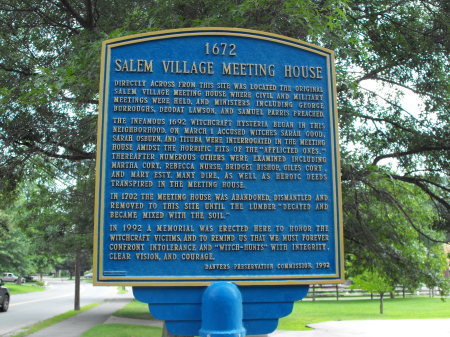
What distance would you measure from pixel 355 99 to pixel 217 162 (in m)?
6.42

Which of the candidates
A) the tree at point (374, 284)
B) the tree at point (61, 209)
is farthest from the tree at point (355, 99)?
the tree at point (374, 284)

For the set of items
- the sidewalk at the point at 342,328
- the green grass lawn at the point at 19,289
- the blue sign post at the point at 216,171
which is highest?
the blue sign post at the point at 216,171

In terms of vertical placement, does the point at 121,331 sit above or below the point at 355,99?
below

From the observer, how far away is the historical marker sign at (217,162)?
434cm

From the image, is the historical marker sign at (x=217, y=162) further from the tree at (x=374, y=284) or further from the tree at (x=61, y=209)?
the tree at (x=374, y=284)

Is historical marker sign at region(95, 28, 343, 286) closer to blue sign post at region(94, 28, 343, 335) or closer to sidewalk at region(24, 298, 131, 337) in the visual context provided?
blue sign post at region(94, 28, 343, 335)

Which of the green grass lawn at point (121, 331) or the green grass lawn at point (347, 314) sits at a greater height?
the green grass lawn at point (121, 331)

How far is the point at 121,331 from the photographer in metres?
14.2

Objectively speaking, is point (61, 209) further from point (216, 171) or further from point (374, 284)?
point (374, 284)

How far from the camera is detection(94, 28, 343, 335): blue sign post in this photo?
4312mm

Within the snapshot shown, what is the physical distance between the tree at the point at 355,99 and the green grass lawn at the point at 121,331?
18.3 ft

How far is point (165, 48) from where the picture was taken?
193 inches

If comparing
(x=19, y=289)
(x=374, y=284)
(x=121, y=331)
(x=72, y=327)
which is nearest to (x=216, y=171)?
(x=121, y=331)

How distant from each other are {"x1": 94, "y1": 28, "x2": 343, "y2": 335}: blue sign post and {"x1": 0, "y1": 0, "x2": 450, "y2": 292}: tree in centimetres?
254
